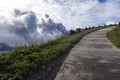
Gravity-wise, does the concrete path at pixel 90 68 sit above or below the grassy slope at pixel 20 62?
below

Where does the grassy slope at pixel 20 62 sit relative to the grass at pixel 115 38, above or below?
above

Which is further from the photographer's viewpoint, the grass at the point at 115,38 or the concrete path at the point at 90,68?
the grass at the point at 115,38

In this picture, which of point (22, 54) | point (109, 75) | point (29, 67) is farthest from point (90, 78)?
point (22, 54)

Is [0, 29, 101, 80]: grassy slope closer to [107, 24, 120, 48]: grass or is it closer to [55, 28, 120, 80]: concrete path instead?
[55, 28, 120, 80]: concrete path

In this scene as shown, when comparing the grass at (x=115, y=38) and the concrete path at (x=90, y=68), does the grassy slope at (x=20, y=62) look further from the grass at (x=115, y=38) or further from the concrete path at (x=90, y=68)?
the grass at (x=115, y=38)

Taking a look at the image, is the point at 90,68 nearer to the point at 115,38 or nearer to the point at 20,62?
the point at 20,62

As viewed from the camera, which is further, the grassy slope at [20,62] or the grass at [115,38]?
the grass at [115,38]

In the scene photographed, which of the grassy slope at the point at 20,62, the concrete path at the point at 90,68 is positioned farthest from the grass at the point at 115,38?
the grassy slope at the point at 20,62

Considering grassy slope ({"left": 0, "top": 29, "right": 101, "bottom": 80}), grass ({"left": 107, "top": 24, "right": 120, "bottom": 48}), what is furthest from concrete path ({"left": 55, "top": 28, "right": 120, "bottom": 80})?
grass ({"left": 107, "top": 24, "right": 120, "bottom": 48})

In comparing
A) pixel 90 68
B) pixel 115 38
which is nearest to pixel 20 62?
pixel 90 68

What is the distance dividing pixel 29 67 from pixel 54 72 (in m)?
0.89

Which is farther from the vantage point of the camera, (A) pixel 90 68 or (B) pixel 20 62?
(B) pixel 20 62

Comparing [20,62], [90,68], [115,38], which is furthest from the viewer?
[115,38]

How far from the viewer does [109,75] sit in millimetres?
10695
